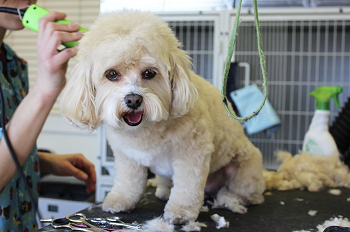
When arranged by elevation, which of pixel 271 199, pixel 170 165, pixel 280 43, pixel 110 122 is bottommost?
pixel 271 199

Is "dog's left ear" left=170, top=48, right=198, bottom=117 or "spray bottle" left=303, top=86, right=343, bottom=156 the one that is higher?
"dog's left ear" left=170, top=48, right=198, bottom=117

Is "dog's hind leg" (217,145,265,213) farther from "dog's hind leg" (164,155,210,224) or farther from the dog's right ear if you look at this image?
the dog's right ear

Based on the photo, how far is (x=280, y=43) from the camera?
5.82ft

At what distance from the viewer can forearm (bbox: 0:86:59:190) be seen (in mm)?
897

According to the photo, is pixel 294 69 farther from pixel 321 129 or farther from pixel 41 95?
pixel 41 95

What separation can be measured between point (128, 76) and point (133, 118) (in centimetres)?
9

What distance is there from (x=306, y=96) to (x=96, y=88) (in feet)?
4.20

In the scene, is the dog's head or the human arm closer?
the dog's head

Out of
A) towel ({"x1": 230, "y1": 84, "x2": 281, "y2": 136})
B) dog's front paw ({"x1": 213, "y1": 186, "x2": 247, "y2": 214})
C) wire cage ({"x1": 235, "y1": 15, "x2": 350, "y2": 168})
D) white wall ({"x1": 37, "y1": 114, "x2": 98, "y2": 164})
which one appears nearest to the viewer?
dog's front paw ({"x1": 213, "y1": 186, "x2": 247, "y2": 214})

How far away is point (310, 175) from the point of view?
1202 mm

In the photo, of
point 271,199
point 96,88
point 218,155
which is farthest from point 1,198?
point 271,199

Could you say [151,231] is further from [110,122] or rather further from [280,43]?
[280,43]

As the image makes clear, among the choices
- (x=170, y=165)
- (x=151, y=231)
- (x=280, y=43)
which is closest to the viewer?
(x=151, y=231)

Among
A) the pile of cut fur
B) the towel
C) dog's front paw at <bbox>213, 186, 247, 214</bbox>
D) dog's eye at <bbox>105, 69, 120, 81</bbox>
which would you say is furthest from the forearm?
the towel
